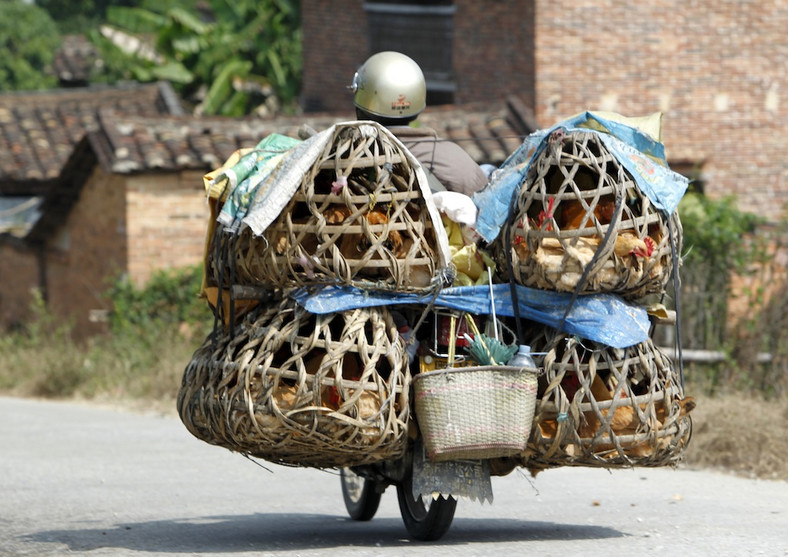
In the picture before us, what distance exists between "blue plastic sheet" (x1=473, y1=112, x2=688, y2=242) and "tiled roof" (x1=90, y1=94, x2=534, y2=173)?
32.1ft

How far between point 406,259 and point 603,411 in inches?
45.5

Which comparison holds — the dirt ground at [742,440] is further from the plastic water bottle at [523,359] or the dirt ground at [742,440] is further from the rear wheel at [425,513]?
the plastic water bottle at [523,359]

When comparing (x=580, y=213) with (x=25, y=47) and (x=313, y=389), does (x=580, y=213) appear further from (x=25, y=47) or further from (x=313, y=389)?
(x=25, y=47)

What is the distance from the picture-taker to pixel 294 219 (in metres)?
6.41

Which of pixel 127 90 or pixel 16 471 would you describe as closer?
pixel 16 471

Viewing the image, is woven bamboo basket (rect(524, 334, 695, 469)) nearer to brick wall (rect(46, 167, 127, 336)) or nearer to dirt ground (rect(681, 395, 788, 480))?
dirt ground (rect(681, 395, 788, 480))

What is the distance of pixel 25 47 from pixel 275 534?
1336 inches

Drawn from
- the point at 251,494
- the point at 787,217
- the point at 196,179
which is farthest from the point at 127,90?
the point at 251,494

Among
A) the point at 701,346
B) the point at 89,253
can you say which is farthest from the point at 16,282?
the point at 701,346

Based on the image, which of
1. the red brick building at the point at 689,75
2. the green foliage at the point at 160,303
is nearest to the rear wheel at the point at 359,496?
the green foliage at the point at 160,303

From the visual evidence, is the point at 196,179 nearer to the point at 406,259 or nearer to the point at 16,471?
the point at 16,471

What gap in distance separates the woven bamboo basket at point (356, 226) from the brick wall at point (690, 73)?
41.1ft

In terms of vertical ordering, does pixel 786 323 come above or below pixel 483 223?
below

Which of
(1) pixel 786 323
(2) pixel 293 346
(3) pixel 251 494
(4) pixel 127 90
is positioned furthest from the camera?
(4) pixel 127 90
